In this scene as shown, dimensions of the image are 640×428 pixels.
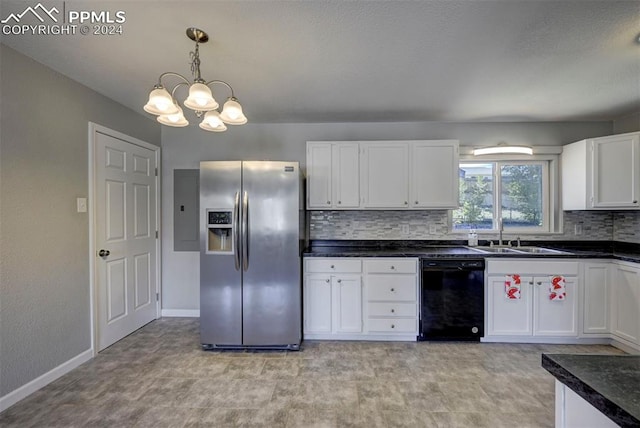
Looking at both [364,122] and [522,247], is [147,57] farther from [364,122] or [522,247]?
[522,247]

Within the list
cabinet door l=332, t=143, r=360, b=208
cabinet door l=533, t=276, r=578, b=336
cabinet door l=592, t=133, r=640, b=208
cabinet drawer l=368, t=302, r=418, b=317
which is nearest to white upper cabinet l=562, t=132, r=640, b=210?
cabinet door l=592, t=133, r=640, b=208

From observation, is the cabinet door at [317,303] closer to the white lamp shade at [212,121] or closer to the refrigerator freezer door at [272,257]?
the refrigerator freezer door at [272,257]

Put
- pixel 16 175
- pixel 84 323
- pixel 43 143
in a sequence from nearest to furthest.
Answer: pixel 16 175 → pixel 43 143 → pixel 84 323

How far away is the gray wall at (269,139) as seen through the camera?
11.3 ft

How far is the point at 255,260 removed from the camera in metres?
2.74

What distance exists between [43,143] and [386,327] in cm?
324

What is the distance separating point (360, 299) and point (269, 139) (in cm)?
212

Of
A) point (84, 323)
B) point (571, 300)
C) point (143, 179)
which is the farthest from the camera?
point (143, 179)

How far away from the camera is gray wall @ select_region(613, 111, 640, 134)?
3145 millimetres

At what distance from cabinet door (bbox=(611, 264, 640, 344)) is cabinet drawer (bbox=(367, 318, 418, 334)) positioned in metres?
1.83

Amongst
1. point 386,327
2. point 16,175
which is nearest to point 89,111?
point 16,175

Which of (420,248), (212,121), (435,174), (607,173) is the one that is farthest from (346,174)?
(607,173)

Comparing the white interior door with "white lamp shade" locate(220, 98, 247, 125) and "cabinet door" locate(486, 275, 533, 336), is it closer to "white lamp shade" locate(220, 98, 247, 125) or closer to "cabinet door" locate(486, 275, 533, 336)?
"white lamp shade" locate(220, 98, 247, 125)

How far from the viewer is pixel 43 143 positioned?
2.16m
